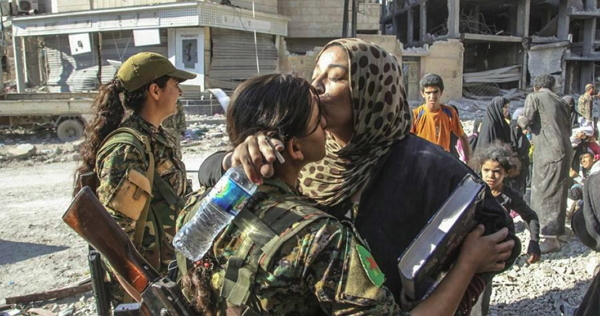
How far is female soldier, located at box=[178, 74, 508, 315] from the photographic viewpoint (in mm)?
926

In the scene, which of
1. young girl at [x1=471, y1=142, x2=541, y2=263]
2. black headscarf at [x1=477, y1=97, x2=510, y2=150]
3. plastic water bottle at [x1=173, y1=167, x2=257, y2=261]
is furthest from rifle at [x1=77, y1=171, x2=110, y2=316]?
black headscarf at [x1=477, y1=97, x2=510, y2=150]

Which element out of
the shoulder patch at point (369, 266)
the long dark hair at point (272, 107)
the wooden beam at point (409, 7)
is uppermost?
the wooden beam at point (409, 7)

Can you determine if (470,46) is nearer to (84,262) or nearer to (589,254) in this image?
(589,254)

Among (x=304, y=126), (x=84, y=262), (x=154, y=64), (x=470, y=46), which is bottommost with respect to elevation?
(x=84, y=262)

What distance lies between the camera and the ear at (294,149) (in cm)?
106

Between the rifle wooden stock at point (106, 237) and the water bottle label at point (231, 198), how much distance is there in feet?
1.96

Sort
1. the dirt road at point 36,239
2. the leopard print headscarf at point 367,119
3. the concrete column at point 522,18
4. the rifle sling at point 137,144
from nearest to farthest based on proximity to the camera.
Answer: the leopard print headscarf at point 367,119 → the rifle sling at point 137,144 → the dirt road at point 36,239 → the concrete column at point 522,18

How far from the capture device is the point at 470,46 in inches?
954

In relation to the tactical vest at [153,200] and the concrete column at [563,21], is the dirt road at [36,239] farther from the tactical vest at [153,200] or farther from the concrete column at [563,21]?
the concrete column at [563,21]

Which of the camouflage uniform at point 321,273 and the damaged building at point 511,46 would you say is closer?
the camouflage uniform at point 321,273

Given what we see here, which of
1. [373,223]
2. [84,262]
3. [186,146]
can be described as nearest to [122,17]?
[186,146]

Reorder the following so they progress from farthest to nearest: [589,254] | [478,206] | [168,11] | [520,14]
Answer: [520,14] < [168,11] < [589,254] < [478,206]

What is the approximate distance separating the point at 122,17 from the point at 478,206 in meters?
16.2

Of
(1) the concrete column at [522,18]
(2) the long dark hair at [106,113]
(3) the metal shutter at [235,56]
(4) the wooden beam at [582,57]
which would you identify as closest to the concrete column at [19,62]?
(3) the metal shutter at [235,56]
